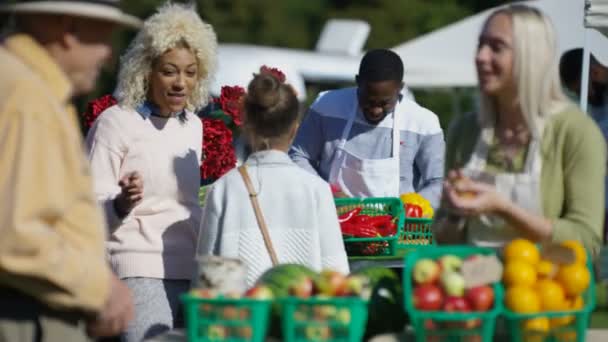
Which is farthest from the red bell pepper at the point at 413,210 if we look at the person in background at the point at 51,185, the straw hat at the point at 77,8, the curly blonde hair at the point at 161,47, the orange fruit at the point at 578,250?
the straw hat at the point at 77,8

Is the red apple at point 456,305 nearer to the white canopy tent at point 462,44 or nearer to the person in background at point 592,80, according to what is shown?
the white canopy tent at point 462,44

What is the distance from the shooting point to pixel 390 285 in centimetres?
425

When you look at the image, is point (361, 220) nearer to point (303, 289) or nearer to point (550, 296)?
point (303, 289)

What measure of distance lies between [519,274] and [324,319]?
1.88ft

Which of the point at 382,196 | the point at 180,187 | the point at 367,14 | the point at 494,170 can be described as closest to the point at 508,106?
the point at 494,170

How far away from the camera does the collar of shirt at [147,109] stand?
5551 millimetres

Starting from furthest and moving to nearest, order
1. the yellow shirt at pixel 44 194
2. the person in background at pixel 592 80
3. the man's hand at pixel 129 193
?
the person in background at pixel 592 80
the man's hand at pixel 129 193
the yellow shirt at pixel 44 194

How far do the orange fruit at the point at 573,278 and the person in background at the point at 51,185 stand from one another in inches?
49.4

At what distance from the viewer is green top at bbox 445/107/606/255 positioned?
3.93 m

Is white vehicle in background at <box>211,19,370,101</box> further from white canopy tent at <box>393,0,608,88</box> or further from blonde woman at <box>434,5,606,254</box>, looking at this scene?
blonde woman at <box>434,5,606,254</box>

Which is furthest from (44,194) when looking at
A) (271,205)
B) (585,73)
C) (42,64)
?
(585,73)

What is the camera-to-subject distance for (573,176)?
3951 mm

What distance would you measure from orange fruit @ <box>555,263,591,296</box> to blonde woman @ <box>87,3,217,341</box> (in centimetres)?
199

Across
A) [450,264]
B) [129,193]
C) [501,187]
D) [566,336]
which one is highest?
[501,187]
